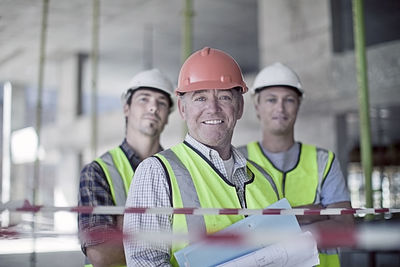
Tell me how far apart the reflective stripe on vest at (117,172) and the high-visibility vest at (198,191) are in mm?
751

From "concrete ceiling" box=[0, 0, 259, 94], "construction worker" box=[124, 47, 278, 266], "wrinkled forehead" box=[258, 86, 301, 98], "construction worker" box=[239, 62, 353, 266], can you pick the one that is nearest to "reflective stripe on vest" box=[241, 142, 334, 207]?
"construction worker" box=[239, 62, 353, 266]

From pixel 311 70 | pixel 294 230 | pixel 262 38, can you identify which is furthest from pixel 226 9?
pixel 294 230

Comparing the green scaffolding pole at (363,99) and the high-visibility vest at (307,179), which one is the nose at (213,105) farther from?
the green scaffolding pole at (363,99)

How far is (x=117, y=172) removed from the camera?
123 inches

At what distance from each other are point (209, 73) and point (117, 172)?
1013mm

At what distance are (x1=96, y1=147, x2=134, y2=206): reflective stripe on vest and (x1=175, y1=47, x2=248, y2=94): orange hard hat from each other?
84 centimetres

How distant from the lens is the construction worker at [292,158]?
3.20 meters

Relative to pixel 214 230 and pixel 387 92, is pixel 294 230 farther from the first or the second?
pixel 387 92

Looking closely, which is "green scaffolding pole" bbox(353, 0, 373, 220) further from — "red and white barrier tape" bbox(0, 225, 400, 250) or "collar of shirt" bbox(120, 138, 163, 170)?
"red and white barrier tape" bbox(0, 225, 400, 250)

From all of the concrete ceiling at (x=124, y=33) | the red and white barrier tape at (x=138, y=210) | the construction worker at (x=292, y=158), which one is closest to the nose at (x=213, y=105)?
the red and white barrier tape at (x=138, y=210)

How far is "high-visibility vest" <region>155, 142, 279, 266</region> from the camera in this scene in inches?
85.9

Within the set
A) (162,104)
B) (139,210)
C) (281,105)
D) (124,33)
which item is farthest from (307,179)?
(124,33)

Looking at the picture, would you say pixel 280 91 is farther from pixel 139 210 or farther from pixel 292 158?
pixel 139 210

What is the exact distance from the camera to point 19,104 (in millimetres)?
19969
